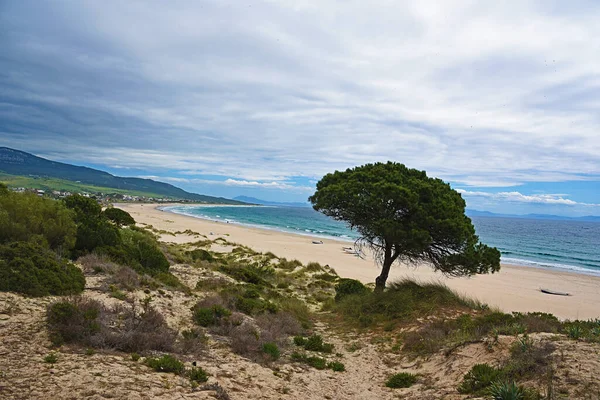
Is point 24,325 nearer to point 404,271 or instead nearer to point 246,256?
point 246,256

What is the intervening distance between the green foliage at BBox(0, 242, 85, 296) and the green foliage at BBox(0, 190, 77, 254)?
7.76 ft

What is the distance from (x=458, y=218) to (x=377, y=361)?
23.2 feet

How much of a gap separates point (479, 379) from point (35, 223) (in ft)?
48.9

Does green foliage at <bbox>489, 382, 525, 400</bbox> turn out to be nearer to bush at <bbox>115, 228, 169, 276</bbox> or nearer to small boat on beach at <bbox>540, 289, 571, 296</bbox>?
bush at <bbox>115, 228, 169, 276</bbox>

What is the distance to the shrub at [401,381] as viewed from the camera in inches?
316

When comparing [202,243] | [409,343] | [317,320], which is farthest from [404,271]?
[409,343]

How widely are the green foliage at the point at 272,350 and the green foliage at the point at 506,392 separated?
15.0 feet

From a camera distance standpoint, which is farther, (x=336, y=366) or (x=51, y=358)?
(x=336, y=366)

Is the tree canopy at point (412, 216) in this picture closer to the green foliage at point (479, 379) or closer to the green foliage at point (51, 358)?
the green foliage at point (479, 379)

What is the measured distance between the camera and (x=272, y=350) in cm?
880

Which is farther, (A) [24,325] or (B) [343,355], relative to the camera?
(B) [343,355]

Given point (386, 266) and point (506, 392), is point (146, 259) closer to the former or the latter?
point (386, 266)

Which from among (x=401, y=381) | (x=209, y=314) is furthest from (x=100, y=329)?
(x=401, y=381)

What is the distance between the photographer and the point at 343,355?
32.7 ft
